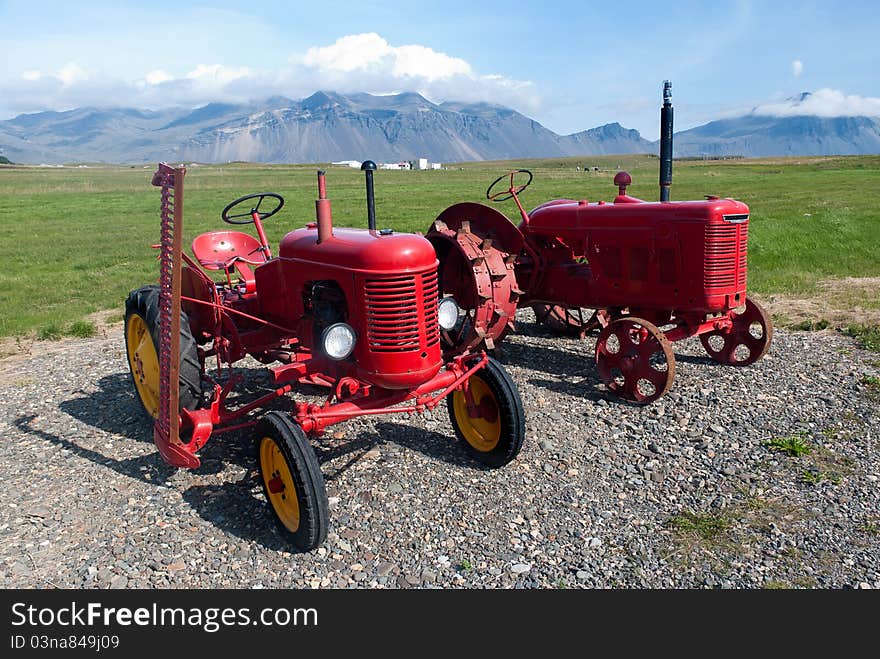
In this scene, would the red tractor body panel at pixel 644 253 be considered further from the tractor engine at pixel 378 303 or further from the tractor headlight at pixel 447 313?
the tractor engine at pixel 378 303

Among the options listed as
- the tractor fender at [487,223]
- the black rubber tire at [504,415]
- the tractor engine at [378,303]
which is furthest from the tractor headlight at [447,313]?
the tractor fender at [487,223]

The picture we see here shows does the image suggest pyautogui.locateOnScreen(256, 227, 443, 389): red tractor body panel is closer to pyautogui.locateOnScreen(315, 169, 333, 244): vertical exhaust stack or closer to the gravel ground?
pyautogui.locateOnScreen(315, 169, 333, 244): vertical exhaust stack

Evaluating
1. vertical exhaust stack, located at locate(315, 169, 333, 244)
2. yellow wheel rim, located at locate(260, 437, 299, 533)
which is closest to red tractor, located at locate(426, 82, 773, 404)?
vertical exhaust stack, located at locate(315, 169, 333, 244)

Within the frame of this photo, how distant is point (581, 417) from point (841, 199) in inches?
1047

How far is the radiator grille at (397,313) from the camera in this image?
12.6ft

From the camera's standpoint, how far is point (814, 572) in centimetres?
340

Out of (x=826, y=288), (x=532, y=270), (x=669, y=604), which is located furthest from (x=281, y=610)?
(x=826, y=288)

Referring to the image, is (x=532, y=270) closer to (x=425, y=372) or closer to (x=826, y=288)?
(x=425, y=372)

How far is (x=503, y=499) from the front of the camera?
423 cm

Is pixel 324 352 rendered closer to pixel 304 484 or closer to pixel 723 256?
pixel 304 484

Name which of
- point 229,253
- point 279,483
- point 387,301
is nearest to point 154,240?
point 229,253

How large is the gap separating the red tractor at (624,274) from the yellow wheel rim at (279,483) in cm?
262

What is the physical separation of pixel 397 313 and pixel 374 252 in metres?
0.36

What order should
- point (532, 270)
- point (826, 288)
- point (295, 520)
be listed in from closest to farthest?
point (295, 520)
point (532, 270)
point (826, 288)
